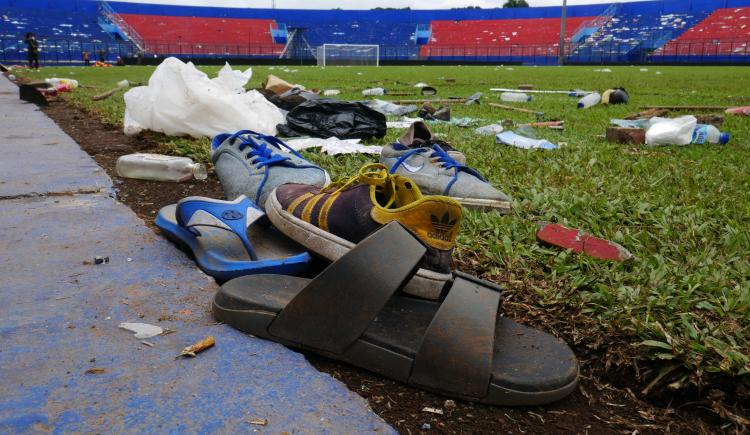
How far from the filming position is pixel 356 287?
3.18ft

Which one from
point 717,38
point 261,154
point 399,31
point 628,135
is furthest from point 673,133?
point 399,31

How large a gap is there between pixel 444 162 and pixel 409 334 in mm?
1182

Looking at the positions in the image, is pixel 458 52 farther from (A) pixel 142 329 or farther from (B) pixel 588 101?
(A) pixel 142 329

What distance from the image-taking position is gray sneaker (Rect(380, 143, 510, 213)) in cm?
191

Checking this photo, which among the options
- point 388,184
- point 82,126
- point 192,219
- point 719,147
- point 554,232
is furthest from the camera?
point 82,126

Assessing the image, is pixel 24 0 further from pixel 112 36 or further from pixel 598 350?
pixel 598 350

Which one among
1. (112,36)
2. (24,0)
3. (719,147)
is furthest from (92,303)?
(24,0)

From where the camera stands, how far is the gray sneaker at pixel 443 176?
1.91 meters

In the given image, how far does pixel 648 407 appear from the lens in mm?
977

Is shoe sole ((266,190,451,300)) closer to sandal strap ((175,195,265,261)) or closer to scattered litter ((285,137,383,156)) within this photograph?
sandal strap ((175,195,265,261))

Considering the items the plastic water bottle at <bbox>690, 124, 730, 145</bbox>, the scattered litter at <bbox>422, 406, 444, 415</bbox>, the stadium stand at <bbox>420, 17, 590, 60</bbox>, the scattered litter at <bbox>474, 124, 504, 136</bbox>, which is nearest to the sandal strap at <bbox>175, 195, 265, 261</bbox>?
the scattered litter at <bbox>422, 406, 444, 415</bbox>

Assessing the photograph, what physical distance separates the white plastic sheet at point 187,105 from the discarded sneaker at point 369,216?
1.88 m

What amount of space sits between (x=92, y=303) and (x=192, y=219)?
1.11 feet

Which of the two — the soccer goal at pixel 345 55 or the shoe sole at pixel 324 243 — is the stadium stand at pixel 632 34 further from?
the shoe sole at pixel 324 243
